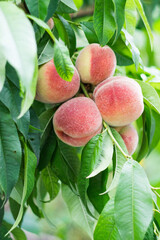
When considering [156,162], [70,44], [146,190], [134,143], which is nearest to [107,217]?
[146,190]

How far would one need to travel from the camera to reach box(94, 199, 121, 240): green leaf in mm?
563

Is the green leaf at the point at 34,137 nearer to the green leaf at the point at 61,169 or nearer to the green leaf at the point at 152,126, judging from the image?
the green leaf at the point at 61,169

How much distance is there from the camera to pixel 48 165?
0.83 m

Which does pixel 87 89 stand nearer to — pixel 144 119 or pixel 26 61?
pixel 144 119

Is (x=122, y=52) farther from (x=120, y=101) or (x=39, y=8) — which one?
(x=39, y=8)

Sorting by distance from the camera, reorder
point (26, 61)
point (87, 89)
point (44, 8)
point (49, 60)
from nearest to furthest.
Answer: point (26, 61) < point (44, 8) < point (49, 60) < point (87, 89)

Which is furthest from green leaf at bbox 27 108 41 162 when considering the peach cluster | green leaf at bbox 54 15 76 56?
green leaf at bbox 54 15 76 56

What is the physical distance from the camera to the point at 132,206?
53 centimetres

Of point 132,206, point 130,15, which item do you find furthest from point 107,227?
point 130,15

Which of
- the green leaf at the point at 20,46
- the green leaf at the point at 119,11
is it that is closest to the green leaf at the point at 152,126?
the green leaf at the point at 119,11

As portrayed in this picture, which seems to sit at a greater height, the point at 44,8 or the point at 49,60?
the point at 44,8

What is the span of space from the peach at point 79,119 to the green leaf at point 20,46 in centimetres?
26

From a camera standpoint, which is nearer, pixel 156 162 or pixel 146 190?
pixel 146 190

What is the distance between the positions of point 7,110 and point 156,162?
2855mm
